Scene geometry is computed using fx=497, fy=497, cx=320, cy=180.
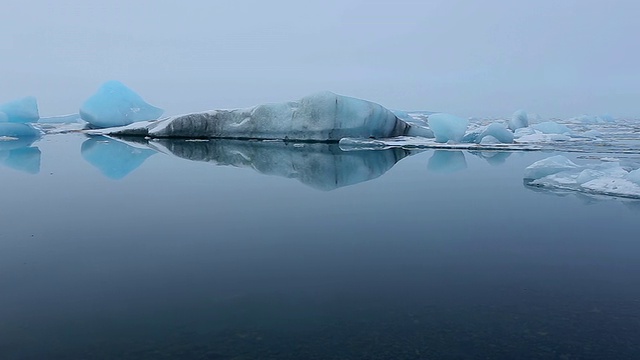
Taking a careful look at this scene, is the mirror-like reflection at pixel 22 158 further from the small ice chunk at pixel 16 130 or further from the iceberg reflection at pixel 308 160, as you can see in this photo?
the small ice chunk at pixel 16 130

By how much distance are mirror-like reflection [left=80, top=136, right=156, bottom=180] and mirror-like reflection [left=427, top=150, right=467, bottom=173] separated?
19.6 ft

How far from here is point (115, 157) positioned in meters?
12.0

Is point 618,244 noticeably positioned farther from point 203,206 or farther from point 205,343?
point 203,206

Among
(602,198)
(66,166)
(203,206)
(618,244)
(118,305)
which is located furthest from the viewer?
(66,166)

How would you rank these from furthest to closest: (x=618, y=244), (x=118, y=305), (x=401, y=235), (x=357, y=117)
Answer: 1. (x=357, y=117)
2. (x=401, y=235)
3. (x=618, y=244)
4. (x=118, y=305)

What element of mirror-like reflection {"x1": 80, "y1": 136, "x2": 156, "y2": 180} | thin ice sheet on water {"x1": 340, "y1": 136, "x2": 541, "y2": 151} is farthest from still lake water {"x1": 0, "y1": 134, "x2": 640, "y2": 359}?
thin ice sheet on water {"x1": 340, "y1": 136, "x2": 541, "y2": 151}

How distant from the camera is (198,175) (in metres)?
8.86

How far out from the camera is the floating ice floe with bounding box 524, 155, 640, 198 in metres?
6.79

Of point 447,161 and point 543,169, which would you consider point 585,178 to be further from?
point 447,161

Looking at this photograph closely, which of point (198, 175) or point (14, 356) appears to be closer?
point (14, 356)

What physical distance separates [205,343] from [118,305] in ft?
2.60

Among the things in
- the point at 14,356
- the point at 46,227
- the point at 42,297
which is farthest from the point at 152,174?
the point at 14,356

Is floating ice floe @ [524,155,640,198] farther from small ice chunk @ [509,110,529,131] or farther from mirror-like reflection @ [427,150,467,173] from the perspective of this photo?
small ice chunk @ [509,110,529,131]

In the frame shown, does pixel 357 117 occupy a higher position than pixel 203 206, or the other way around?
pixel 357 117
